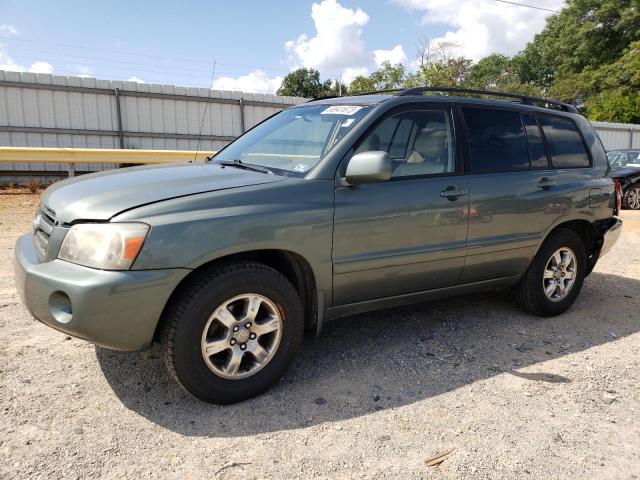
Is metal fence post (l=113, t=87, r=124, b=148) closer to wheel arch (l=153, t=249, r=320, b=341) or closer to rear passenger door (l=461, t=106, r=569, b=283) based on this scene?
rear passenger door (l=461, t=106, r=569, b=283)

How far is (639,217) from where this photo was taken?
10.9 metres

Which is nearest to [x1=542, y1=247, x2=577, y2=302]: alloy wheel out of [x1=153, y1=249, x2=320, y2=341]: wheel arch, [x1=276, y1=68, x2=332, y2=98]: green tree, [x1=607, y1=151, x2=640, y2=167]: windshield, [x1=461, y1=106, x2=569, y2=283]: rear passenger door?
[x1=461, y1=106, x2=569, y2=283]: rear passenger door

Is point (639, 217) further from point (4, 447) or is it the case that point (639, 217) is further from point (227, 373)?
point (4, 447)

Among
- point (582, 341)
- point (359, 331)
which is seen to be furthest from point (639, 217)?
point (359, 331)

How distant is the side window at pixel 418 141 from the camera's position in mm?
3473

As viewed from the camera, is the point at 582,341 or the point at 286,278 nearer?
the point at 286,278

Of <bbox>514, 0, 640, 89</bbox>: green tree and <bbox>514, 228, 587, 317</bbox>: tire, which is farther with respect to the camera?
<bbox>514, 0, 640, 89</bbox>: green tree

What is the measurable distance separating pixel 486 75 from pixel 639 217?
53.3m

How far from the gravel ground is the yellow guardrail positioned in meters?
6.96

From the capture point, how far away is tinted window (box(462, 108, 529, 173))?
385 centimetres

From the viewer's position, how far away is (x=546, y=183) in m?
4.18

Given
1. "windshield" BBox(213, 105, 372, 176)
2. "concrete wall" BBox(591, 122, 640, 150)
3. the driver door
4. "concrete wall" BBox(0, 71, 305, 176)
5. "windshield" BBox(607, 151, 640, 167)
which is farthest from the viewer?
"concrete wall" BBox(591, 122, 640, 150)

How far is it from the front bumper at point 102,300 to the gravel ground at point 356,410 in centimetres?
51

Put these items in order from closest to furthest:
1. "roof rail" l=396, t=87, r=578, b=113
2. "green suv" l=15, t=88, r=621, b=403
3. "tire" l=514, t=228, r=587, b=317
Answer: "green suv" l=15, t=88, r=621, b=403
"roof rail" l=396, t=87, r=578, b=113
"tire" l=514, t=228, r=587, b=317
